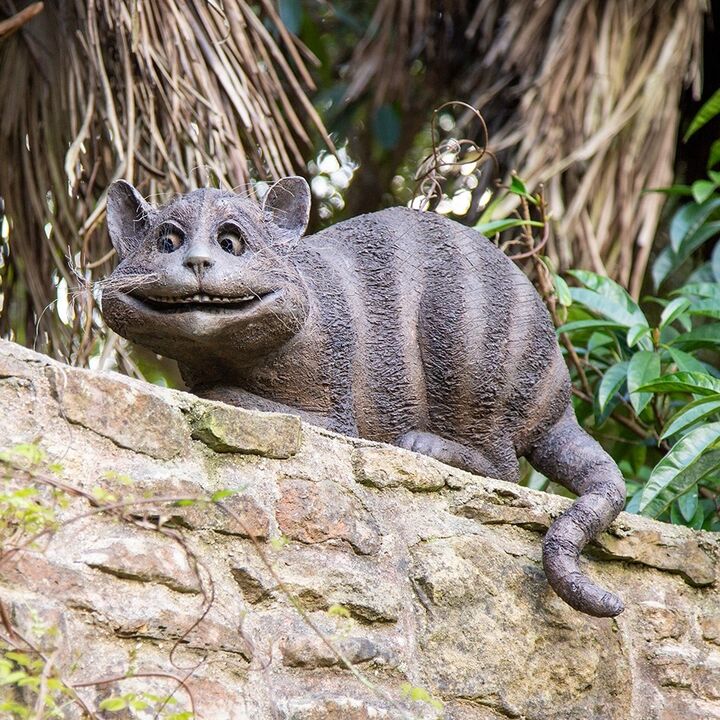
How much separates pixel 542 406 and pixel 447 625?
67 cm

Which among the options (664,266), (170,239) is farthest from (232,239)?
(664,266)

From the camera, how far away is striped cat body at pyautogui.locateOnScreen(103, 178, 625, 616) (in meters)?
2.43

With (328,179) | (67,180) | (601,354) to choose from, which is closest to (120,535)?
(67,180)

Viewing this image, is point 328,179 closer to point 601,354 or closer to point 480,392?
point 601,354

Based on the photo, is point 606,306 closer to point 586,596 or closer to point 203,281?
point 586,596

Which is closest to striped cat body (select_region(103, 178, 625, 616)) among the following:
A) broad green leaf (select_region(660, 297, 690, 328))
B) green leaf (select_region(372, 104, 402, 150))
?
broad green leaf (select_region(660, 297, 690, 328))

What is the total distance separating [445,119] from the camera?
571cm

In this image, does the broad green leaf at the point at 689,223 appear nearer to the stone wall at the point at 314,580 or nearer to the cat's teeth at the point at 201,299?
the stone wall at the point at 314,580

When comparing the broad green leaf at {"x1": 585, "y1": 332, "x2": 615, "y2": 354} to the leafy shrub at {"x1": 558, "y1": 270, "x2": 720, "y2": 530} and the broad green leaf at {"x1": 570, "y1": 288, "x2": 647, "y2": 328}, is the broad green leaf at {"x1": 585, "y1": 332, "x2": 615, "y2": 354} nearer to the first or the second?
the leafy shrub at {"x1": 558, "y1": 270, "x2": 720, "y2": 530}

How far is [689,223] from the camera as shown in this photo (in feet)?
13.8

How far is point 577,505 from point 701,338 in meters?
1.23

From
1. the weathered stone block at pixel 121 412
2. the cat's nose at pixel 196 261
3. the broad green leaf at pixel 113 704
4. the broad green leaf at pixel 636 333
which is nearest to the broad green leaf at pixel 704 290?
the broad green leaf at pixel 636 333

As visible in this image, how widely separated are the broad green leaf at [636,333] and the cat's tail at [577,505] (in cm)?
56

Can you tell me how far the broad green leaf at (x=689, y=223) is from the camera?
418 centimetres
